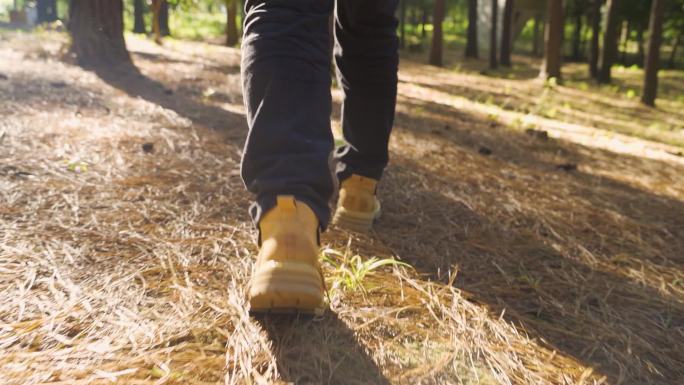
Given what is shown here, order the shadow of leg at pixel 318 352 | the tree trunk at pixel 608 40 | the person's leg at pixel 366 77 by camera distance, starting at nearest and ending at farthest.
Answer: the shadow of leg at pixel 318 352, the person's leg at pixel 366 77, the tree trunk at pixel 608 40

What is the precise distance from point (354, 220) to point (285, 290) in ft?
2.64

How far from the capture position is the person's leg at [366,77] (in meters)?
1.70

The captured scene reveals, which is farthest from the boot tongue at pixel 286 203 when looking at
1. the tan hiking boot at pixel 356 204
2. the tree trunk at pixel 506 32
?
the tree trunk at pixel 506 32

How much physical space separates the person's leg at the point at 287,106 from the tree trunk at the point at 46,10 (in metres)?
23.1

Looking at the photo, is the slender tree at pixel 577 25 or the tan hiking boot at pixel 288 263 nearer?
the tan hiking boot at pixel 288 263

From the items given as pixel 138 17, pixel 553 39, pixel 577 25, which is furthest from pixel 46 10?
pixel 577 25

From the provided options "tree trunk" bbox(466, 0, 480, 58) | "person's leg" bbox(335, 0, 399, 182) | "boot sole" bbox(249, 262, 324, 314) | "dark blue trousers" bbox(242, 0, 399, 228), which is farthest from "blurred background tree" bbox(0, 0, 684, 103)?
"boot sole" bbox(249, 262, 324, 314)

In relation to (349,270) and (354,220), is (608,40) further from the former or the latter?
(349,270)

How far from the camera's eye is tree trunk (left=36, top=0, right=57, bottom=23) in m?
20.7

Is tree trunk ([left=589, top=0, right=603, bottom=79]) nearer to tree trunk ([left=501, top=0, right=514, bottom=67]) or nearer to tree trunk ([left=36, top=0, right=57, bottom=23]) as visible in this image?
tree trunk ([left=501, top=0, right=514, bottom=67])

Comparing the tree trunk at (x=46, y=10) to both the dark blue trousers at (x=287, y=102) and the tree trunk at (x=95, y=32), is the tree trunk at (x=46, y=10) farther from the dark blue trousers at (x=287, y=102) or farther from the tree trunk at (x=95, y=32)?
the dark blue trousers at (x=287, y=102)

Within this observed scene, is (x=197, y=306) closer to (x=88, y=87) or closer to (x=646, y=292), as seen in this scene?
(x=646, y=292)

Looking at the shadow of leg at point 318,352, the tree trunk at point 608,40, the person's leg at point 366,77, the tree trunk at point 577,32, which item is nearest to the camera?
the shadow of leg at point 318,352

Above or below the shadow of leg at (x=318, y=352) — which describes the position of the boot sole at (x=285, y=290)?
above
